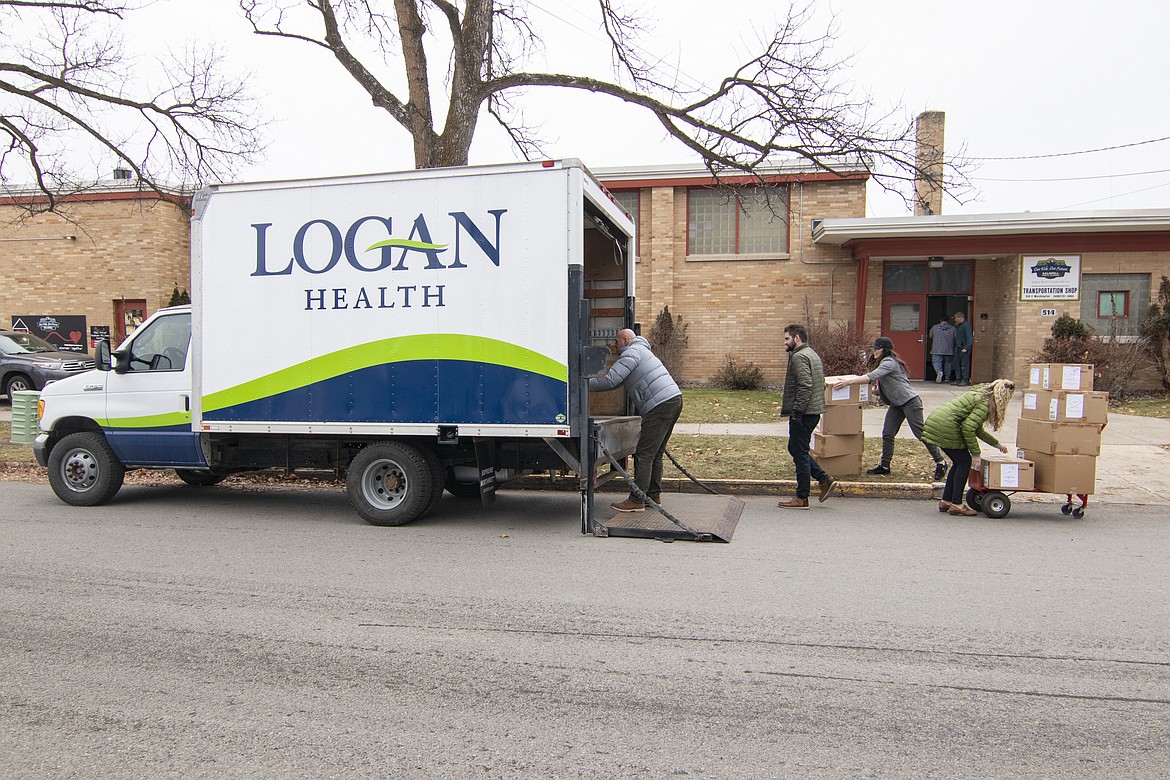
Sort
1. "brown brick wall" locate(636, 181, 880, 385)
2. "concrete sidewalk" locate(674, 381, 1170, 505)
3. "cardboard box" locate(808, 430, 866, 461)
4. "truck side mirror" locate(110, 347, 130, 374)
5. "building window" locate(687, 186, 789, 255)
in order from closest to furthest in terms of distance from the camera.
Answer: "truck side mirror" locate(110, 347, 130, 374), "concrete sidewalk" locate(674, 381, 1170, 505), "cardboard box" locate(808, 430, 866, 461), "brown brick wall" locate(636, 181, 880, 385), "building window" locate(687, 186, 789, 255)

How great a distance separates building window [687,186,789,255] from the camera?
2089 centimetres

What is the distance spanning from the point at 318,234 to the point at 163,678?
439 cm

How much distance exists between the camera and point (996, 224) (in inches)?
728

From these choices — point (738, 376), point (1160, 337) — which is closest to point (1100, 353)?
point (1160, 337)

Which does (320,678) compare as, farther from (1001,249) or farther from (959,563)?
(1001,249)

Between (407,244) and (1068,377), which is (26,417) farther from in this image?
(1068,377)

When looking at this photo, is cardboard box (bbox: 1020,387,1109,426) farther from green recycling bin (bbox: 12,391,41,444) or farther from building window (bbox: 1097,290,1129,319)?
building window (bbox: 1097,290,1129,319)

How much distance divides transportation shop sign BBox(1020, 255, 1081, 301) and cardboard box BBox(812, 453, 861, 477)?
1176cm

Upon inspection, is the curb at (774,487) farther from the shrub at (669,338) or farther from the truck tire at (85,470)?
the shrub at (669,338)

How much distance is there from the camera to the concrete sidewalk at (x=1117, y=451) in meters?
9.16

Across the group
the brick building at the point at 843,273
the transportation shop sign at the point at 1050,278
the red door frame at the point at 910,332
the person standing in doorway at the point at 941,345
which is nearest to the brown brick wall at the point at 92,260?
the brick building at the point at 843,273

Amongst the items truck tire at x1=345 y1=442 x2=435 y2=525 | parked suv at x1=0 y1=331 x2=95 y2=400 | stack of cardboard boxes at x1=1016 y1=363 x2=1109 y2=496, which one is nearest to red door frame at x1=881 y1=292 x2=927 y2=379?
stack of cardboard boxes at x1=1016 y1=363 x2=1109 y2=496

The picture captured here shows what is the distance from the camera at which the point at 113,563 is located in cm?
625

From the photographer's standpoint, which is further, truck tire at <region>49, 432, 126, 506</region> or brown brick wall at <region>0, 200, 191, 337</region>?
brown brick wall at <region>0, 200, 191, 337</region>
